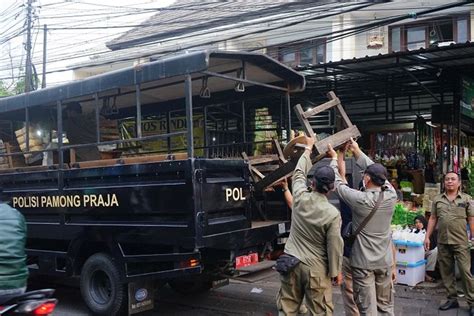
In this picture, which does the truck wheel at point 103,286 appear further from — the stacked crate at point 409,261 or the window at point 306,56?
the window at point 306,56

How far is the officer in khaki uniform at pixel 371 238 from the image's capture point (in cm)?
452

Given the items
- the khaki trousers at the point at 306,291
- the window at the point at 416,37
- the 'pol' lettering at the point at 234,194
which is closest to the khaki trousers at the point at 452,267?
A: the khaki trousers at the point at 306,291

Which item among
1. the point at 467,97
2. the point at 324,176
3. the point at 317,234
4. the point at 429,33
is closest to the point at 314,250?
the point at 317,234

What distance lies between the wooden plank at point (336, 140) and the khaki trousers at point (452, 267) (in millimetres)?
2002

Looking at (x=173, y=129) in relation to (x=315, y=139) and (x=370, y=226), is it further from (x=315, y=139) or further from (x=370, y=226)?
(x=370, y=226)

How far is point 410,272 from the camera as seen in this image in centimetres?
698

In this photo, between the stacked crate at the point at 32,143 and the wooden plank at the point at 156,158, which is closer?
the wooden plank at the point at 156,158

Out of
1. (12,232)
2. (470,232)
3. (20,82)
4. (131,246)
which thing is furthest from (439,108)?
(20,82)

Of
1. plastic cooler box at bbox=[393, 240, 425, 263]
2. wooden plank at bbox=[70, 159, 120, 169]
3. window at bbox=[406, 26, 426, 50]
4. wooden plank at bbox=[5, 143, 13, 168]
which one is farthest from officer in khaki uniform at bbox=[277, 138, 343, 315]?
window at bbox=[406, 26, 426, 50]

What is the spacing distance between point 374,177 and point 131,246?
8.93ft

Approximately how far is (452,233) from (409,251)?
1.14 meters

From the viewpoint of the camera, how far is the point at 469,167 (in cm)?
1062

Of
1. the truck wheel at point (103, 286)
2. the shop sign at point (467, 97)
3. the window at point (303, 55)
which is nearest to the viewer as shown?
the truck wheel at point (103, 286)

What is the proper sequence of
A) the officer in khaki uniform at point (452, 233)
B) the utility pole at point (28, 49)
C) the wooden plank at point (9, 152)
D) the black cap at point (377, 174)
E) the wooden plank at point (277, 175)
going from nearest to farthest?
the black cap at point (377, 174) < the wooden plank at point (277, 175) < the officer in khaki uniform at point (452, 233) < the wooden plank at point (9, 152) < the utility pole at point (28, 49)
